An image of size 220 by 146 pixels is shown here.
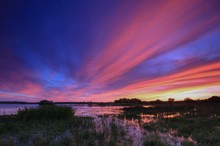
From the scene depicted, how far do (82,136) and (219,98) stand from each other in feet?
337

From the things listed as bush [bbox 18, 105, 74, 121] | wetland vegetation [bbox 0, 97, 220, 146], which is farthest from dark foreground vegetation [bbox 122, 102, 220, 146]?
bush [bbox 18, 105, 74, 121]

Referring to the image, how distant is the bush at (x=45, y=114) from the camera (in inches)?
832

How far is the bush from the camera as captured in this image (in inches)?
832

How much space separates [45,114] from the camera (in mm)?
22219

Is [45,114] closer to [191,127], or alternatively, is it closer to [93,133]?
[93,133]

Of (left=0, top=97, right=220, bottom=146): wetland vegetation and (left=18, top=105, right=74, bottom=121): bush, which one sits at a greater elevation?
(left=18, top=105, right=74, bottom=121): bush

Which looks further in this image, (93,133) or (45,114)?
(45,114)

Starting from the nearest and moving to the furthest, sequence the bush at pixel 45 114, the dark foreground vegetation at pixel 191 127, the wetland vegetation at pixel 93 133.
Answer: the wetland vegetation at pixel 93 133
the dark foreground vegetation at pixel 191 127
the bush at pixel 45 114

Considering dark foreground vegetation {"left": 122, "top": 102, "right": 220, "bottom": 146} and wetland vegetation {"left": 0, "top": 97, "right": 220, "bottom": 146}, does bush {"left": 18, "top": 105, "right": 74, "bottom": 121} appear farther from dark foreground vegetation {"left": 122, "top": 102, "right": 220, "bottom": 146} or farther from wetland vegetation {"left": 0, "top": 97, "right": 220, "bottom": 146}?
dark foreground vegetation {"left": 122, "top": 102, "right": 220, "bottom": 146}

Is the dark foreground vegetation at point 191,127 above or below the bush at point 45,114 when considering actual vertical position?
below

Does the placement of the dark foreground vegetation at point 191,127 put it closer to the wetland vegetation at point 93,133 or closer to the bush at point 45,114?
the wetland vegetation at point 93,133

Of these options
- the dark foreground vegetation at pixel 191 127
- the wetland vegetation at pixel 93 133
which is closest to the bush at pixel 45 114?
the wetland vegetation at pixel 93 133

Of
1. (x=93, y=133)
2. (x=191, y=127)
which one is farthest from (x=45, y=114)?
(x=191, y=127)

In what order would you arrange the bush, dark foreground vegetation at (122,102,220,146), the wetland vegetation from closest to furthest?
the wetland vegetation
dark foreground vegetation at (122,102,220,146)
the bush
